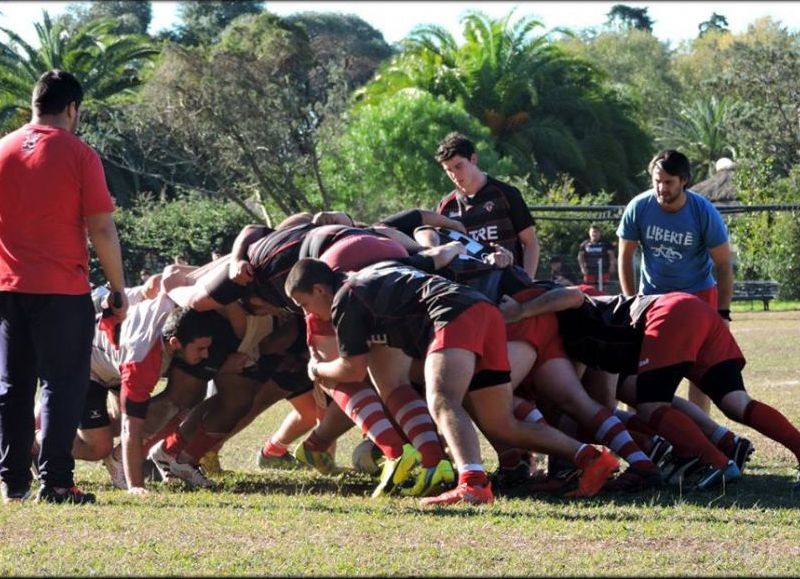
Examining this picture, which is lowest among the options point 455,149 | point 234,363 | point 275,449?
point 275,449

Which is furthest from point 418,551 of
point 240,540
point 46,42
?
point 46,42

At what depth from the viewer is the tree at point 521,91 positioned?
152ft

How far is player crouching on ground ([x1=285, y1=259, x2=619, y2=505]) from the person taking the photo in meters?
6.91

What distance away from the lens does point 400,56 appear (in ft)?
158

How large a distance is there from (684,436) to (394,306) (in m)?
1.89

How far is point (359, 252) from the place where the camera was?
7.64m

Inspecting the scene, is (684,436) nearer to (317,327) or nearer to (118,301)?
(317,327)

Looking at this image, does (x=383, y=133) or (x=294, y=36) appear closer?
(x=383, y=133)

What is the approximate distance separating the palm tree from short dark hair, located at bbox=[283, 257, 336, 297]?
36.3 m

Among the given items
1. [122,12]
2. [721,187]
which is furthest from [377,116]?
[122,12]

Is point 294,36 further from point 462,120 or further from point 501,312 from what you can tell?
point 501,312

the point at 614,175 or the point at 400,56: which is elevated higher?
the point at 400,56

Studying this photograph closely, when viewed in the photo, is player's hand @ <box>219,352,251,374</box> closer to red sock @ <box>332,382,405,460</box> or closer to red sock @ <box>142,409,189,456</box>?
red sock @ <box>142,409,189,456</box>

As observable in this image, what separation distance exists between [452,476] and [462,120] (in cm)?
3497
